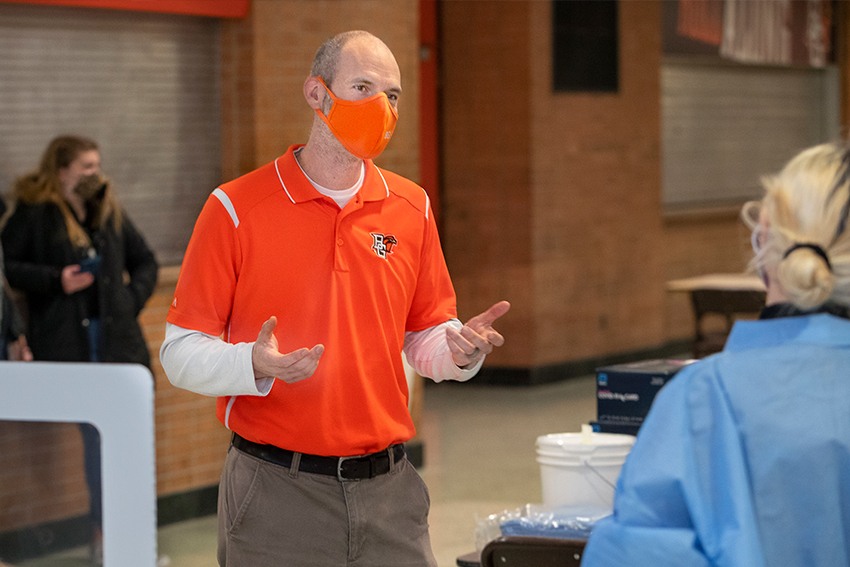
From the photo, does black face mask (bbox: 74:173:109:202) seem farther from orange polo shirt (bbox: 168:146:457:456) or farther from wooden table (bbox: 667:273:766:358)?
wooden table (bbox: 667:273:766:358)

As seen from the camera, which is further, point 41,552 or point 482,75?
point 482,75

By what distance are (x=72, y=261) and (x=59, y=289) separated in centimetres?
13

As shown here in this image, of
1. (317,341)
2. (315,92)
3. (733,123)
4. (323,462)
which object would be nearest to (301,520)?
(323,462)

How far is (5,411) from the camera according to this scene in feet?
5.08

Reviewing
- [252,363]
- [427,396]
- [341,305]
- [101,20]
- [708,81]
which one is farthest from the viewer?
[708,81]

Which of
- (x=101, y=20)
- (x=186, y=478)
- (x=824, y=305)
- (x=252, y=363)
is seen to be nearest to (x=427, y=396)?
(x=186, y=478)

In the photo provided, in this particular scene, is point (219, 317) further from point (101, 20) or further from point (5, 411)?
point (101, 20)

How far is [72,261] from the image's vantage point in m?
5.58

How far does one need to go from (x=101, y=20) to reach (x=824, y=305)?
504cm

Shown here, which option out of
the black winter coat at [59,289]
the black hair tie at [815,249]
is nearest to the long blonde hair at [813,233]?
the black hair tie at [815,249]

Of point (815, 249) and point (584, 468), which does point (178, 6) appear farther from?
point (815, 249)

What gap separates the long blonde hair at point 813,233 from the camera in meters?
1.86

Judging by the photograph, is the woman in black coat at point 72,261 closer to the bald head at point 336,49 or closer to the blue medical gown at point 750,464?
the bald head at point 336,49

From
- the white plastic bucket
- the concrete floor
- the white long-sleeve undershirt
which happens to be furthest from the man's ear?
the concrete floor
